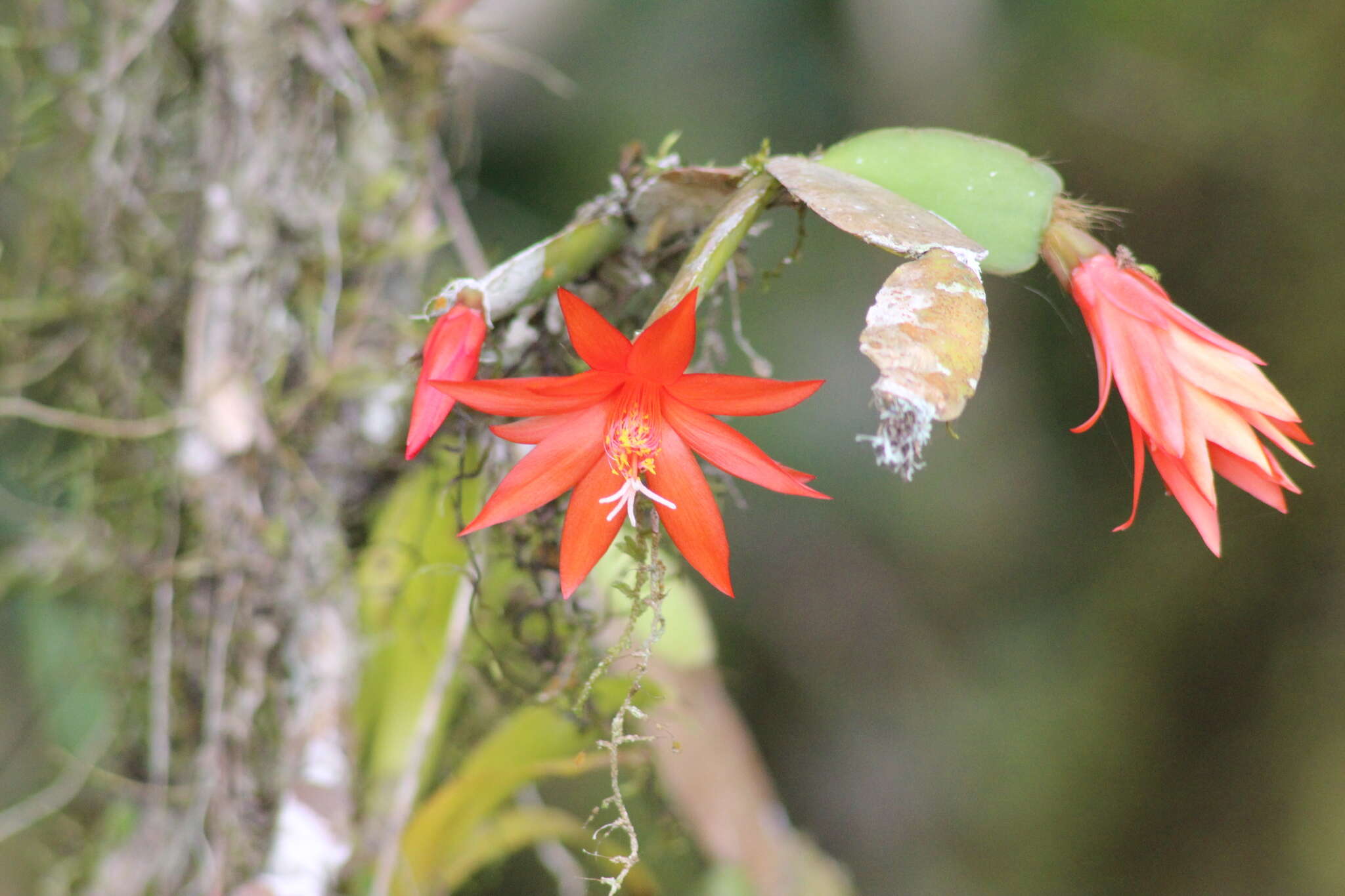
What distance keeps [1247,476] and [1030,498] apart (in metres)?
1.11

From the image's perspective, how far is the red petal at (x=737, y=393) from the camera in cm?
43

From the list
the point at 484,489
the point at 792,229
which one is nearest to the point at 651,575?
the point at 484,489

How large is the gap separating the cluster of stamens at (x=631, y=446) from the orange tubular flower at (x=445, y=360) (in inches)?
3.6

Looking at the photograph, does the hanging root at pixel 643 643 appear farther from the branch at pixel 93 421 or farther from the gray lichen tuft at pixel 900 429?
the branch at pixel 93 421

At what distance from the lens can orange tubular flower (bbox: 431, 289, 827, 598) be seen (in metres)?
0.44

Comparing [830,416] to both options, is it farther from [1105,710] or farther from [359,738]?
[359,738]

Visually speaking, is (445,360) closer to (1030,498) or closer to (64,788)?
(64,788)

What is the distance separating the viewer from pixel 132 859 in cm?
91

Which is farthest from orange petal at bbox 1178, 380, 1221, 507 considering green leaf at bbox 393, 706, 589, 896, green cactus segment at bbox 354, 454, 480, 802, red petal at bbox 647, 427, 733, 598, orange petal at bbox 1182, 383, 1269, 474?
green cactus segment at bbox 354, 454, 480, 802

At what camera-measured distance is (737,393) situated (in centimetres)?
44

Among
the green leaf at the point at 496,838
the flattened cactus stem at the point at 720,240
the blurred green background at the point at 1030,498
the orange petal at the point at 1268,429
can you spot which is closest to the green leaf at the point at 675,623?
the green leaf at the point at 496,838

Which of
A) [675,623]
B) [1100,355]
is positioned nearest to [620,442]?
[1100,355]

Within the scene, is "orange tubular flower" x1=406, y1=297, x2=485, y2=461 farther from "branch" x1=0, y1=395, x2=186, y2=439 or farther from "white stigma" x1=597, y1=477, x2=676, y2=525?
"branch" x1=0, y1=395, x2=186, y2=439

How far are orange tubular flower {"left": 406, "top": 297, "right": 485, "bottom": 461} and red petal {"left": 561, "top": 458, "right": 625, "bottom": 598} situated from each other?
0.09m
